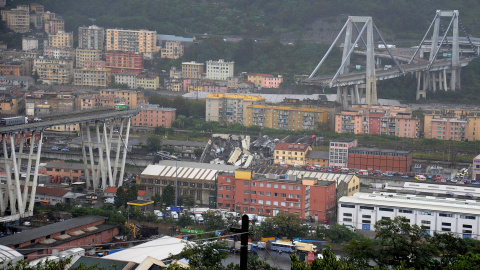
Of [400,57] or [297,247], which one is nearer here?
[297,247]

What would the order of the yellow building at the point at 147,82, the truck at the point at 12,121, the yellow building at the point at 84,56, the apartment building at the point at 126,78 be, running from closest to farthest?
the truck at the point at 12,121 < the yellow building at the point at 147,82 < the apartment building at the point at 126,78 < the yellow building at the point at 84,56

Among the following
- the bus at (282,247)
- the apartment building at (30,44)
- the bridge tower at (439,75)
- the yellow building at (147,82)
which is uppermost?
the apartment building at (30,44)

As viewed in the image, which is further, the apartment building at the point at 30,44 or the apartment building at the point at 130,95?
the apartment building at the point at 30,44

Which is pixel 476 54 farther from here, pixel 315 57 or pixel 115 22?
pixel 115 22

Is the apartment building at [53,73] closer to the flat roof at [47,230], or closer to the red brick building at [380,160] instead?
the red brick building at [380,160]

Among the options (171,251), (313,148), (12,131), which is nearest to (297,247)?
(171,251)


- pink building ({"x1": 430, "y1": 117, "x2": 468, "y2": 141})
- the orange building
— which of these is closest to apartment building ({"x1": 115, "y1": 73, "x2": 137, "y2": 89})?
pink building ({"x1": 430, "y1": 117, "x2": 468, "y2": 141})

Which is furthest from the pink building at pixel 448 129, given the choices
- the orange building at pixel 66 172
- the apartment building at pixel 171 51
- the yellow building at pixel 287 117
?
the apartment building at pixel 171 51
